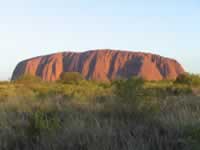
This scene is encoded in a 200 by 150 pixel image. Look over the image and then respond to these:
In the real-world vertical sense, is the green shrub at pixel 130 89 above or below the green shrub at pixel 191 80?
above

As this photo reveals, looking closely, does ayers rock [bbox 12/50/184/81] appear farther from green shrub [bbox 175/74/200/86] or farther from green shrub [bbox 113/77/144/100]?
green shrub [bbox 113/77/144/100]

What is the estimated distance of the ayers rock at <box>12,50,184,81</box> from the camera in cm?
10406

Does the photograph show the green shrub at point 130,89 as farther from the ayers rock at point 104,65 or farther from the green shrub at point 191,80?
the ayers rock at point 104,65

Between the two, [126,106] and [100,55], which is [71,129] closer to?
[126,106]

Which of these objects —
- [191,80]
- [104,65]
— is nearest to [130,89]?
[191,80]

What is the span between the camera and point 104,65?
109 m

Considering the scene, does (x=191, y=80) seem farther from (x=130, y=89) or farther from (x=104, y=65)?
(x=104, y=65)

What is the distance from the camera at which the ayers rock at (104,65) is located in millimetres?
Result: 104062

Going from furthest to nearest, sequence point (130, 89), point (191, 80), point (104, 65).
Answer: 1. point (104, 65)
2. point (191, 80)
3. point (130, 89)

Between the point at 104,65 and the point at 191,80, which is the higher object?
the point at 104,65

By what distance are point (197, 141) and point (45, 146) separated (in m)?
2.54

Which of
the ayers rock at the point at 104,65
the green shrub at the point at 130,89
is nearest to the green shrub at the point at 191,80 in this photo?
the green shrub at the point at 130,89

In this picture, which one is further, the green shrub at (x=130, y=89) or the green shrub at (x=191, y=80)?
the green shrub at (x=191, y=80)

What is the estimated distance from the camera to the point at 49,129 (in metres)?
5.94
